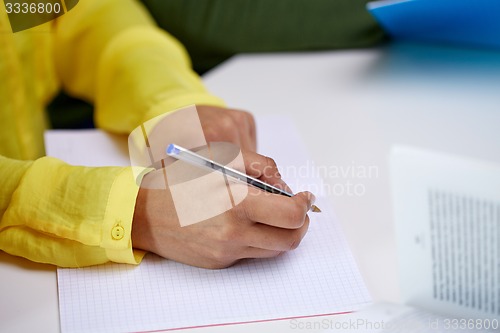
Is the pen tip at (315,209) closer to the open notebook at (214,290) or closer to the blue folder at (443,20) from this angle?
the open notebook at (214,290)

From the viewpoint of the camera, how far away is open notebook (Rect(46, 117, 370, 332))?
1.58 feet

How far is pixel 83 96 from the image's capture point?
3.28 ft

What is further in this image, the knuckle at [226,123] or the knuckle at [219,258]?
the knuckle at [226,123]

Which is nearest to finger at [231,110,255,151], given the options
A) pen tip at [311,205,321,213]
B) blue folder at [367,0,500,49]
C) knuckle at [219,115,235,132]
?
knuckle at [219,115,235,132]

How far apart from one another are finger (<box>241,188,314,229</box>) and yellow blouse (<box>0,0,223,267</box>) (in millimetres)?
93

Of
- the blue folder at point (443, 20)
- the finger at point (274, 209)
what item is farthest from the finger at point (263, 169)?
the blue folder at point (443, 20)

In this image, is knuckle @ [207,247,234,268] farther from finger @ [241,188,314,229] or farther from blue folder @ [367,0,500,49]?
blue folder @ [367,0,500,49]

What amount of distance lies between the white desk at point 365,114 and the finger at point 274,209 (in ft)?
0.24

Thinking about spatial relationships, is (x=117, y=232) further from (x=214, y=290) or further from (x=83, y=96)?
(x=83, y=96)

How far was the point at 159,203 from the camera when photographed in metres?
0.54

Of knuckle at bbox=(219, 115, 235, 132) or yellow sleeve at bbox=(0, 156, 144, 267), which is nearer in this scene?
yellow sleeve at bbox=(0, 156, 144, 267)

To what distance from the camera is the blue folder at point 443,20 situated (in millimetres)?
868

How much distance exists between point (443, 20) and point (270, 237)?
1.72ft

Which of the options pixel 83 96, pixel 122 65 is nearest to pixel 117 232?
pixel 122 65
